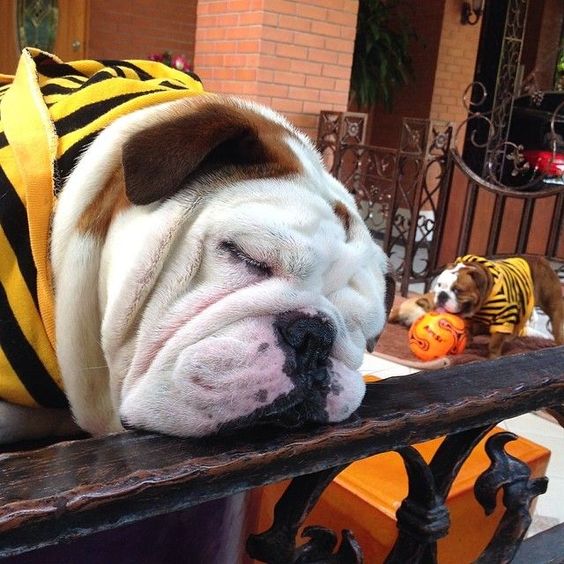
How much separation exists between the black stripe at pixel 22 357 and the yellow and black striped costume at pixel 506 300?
7.87ft

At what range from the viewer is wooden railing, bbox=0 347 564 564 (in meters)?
0.43

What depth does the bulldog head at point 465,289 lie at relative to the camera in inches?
117

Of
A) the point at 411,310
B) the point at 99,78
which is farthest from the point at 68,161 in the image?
the point at 411,310

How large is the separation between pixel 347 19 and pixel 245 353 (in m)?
4.22

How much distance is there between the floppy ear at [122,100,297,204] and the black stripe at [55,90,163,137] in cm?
16

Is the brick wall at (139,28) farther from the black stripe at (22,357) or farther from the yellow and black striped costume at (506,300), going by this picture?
the black stripe at (22,357)

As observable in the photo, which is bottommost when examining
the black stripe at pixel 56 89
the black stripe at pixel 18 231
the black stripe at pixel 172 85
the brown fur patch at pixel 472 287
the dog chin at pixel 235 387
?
the brown fur patch at pixel 472 287

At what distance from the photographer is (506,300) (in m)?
3.01

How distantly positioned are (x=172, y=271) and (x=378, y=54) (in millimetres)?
5967

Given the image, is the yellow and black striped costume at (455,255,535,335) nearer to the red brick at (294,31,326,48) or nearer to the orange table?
the orange table

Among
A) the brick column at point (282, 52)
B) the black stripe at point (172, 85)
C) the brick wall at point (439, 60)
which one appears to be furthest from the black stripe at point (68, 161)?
the brick wall at point (439, 60)

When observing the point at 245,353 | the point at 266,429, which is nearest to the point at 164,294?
the point at 245,353

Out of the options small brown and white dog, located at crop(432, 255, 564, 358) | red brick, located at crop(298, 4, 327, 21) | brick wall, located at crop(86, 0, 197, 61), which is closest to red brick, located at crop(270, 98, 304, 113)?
red brick, located at crop(298, 4, 327, 21)

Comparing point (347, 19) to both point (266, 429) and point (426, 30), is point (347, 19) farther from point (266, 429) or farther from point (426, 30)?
point (266, 429)
